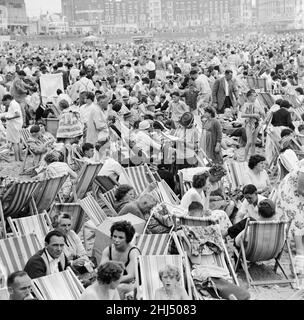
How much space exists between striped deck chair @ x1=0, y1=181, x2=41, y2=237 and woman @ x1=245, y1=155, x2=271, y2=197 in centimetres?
189

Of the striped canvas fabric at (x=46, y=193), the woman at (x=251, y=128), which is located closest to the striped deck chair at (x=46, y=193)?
the striped canvas fabric at (x=46, y=193)

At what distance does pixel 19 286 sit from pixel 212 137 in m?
4.42

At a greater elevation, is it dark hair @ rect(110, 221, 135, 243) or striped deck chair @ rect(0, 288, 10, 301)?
dark hair @ rect(110, 221, 135, 243)

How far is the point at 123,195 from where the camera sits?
5.96m

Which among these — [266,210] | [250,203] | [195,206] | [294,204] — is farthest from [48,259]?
[294,204]

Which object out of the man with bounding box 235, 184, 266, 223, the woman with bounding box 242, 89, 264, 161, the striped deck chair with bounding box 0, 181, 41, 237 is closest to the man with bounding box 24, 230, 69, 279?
the striped deck chair with bounding box 0, 181, 41, 237

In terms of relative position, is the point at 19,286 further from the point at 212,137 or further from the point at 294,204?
the point at 212,137

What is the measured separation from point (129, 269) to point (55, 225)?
79 centimetres

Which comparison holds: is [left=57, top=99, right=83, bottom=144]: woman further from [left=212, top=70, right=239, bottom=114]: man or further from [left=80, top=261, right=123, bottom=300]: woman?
[left=80, top=261, right=123, bottom=300]: woman

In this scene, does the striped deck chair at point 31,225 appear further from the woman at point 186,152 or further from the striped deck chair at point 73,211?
the woman at point 186,152

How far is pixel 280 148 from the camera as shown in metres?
7.84

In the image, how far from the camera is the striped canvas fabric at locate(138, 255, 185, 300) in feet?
14.5

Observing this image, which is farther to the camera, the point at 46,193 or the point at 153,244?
the point at 46,193

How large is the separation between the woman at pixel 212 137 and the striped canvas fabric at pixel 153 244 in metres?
2.97
